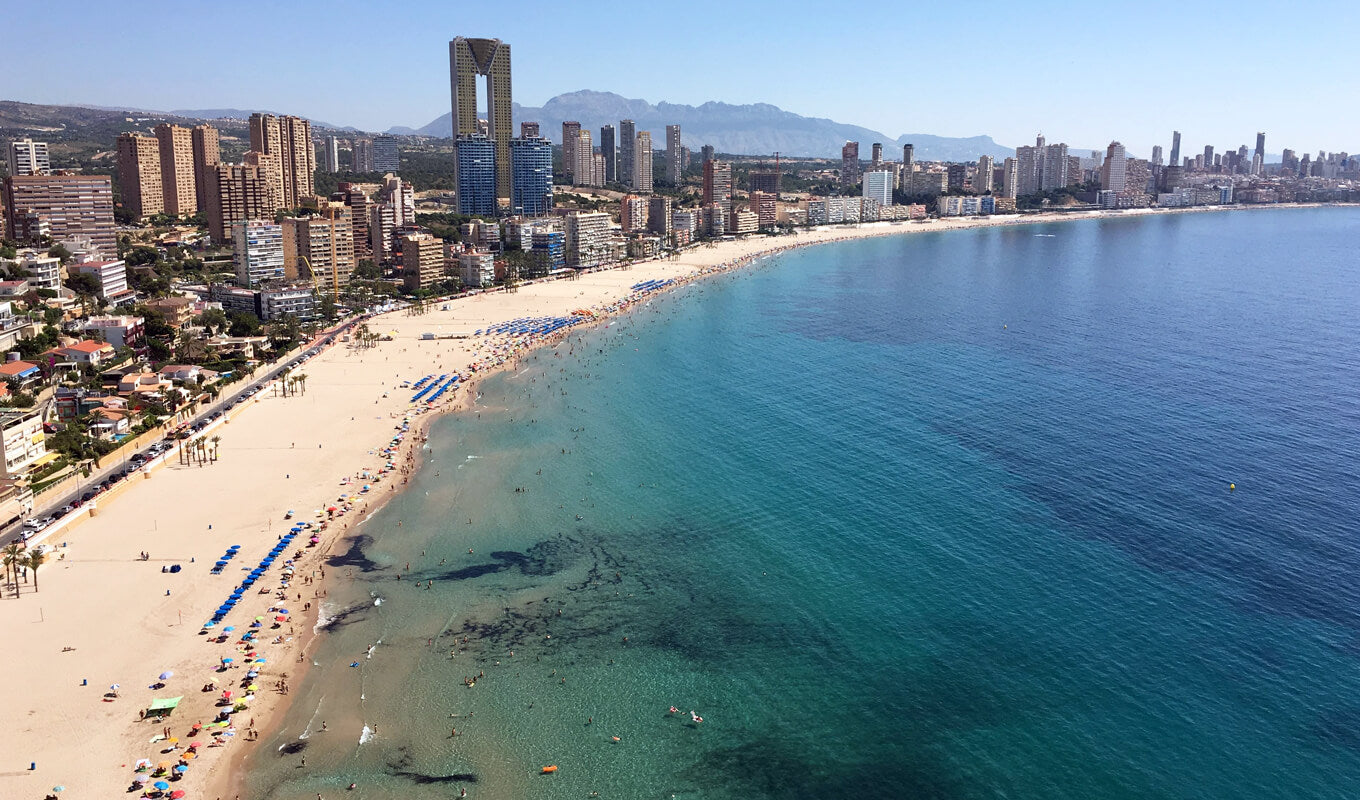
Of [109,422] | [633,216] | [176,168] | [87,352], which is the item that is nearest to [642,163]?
[633,216]

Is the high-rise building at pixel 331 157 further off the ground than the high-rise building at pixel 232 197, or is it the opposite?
the high-rise building at pixel 331 157

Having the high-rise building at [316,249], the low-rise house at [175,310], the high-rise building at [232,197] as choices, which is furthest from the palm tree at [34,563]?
the high-rise building at [232,197]

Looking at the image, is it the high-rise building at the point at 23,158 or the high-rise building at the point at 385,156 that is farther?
the high-rise building at the point at 385,156

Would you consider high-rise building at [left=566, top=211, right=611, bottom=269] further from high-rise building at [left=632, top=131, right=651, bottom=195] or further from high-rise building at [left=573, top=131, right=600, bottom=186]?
high-rise building at [left=573, top=131, right=600, bottom=186]

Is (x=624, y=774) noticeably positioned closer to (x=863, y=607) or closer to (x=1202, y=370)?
(x=863, y=607)

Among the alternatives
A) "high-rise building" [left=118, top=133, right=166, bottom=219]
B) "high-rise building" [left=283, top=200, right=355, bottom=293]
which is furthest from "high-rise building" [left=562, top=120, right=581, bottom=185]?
"high-rise building" [left=283, top=200, right=355, bottom=293]

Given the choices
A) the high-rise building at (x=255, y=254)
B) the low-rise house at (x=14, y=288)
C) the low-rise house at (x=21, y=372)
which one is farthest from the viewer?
the high-rise building at (x=255, y=254)

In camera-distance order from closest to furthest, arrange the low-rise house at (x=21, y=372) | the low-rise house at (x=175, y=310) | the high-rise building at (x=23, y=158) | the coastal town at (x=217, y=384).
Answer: the coastal town at (x=217, y=384) < the low-rise house at (x=21, y=372) < the low-rise house at (x=175, y=310) < the high-rise building at (x=23, y=158)

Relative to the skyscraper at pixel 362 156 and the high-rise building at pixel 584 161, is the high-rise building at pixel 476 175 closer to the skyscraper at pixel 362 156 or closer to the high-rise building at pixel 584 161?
the high-rise building at pixel 584 161

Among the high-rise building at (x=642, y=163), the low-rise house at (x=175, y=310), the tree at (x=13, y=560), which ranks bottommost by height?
the tree at (x=13, y=560)
